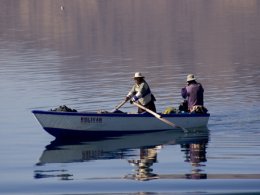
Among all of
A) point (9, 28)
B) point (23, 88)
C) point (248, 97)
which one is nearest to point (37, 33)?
point (9, 28)

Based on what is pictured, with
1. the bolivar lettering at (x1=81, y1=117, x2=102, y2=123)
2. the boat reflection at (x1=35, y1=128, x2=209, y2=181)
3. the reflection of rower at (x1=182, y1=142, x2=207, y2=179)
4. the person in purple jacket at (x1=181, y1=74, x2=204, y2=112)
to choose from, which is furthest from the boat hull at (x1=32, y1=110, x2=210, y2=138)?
the reflection of rower at (x1=182, y1=142, x2=207, y2=179)

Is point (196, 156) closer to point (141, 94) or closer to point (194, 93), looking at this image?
point (141, 94)

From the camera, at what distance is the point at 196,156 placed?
2978 cm

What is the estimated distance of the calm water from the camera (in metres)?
25.8

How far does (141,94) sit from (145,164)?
18.1 ft

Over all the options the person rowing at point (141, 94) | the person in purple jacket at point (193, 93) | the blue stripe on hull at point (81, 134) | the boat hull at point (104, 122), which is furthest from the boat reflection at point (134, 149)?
the person rowing at point (141, 94)

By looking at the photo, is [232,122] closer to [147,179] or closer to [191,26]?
[147,179]

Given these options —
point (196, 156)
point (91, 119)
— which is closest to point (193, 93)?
point (91, 119)

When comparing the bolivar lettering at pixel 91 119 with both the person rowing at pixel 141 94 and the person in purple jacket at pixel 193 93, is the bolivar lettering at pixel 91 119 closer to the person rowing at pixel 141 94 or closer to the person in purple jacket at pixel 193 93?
the person rowing at pixel 141 94

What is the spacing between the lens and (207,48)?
69.0 m

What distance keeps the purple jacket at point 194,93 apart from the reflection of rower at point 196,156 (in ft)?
7.79

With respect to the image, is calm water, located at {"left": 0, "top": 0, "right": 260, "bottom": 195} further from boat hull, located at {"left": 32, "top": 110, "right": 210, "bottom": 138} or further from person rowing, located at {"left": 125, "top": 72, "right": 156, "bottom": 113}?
person rowing, located at {"left": 125, "top": 72, "right": 156, "bottom": 113}

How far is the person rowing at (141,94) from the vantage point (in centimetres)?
3359

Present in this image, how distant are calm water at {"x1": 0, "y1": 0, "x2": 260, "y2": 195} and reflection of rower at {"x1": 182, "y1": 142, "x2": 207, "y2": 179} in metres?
0.03
